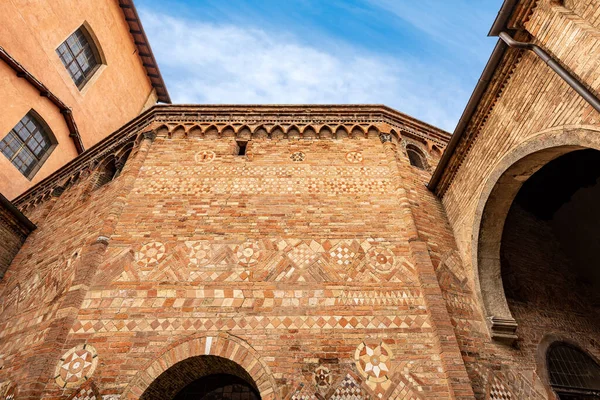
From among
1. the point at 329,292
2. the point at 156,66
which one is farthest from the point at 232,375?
the point at 156,66

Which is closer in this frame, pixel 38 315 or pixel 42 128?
pixel 38 315

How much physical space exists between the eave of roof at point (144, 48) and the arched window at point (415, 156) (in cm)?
1388

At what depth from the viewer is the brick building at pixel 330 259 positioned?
4.58m

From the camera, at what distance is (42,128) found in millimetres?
11859

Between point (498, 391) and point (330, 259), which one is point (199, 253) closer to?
point (330, 259)

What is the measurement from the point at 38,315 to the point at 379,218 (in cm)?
597

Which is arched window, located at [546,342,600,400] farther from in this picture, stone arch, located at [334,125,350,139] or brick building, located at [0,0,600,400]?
stone arch, located at [334,125,350,139]

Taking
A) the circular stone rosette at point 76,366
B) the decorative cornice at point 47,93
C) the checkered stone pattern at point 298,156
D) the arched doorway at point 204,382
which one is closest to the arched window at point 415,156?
the checkered stone pattern at point 298,156

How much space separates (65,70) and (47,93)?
1.87 meters

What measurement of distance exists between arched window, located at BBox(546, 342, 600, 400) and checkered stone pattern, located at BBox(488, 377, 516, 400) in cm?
108

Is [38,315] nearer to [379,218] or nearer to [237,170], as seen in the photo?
[237,170]

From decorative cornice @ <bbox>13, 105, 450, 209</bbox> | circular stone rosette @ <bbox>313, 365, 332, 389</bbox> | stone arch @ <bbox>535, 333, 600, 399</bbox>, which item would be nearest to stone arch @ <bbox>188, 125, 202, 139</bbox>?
decorative cornice @ <bbox>13, 105, 450, 209</bbox>

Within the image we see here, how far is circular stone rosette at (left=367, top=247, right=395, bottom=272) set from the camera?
571 cm

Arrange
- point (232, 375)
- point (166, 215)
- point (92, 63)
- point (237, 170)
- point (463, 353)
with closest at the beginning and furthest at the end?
1. point (463, 353)
2. point (232, 375)
3. point (166, 215)
4. point (237, 170)
5. point (92, 63)
